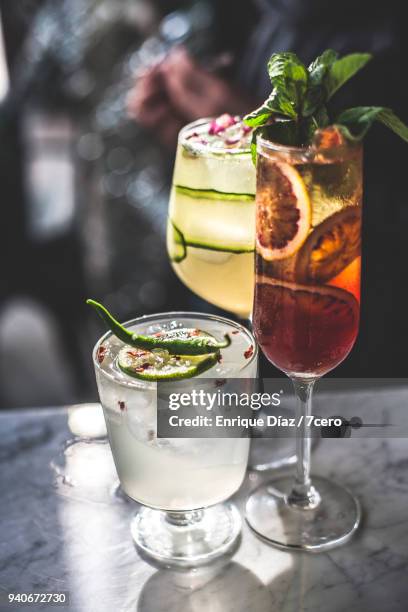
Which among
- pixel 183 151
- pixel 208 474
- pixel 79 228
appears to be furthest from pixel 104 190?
pixel 208 474

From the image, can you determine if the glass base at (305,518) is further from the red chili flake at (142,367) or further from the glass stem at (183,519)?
the red chili flake at (142,367)

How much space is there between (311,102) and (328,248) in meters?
0.17

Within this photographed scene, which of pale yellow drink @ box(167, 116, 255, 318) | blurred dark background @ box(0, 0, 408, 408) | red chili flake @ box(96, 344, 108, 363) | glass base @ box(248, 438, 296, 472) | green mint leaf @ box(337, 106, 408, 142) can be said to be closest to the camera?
green mint leaf @ box(337, 106, 408, 142)

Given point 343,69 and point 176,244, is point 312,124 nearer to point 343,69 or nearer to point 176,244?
point 343,69

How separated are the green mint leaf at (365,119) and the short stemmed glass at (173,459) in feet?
0.95

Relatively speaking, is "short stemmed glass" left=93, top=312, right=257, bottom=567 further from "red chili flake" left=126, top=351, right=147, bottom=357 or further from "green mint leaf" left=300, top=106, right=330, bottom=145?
"green mint leaf" left=300, top=106, right=330, bottom=145

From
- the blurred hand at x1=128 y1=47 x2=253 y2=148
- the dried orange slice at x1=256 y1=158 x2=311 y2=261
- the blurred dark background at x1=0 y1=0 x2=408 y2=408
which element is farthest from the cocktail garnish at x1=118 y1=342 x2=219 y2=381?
the blurred hand at x1=128 y1=47 x2=253 y2=148

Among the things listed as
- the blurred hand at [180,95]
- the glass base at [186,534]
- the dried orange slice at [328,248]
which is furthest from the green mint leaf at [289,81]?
the blurred hand at [180,95]

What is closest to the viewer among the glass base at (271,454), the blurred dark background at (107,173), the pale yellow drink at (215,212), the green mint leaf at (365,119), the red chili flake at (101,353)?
the green mint leaf at (365,119)

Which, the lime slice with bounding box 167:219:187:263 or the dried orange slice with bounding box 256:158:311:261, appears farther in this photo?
the lime slice with bounding box 167:219:187:263

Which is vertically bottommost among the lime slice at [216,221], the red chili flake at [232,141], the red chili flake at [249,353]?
the red chili flake at [249,353]

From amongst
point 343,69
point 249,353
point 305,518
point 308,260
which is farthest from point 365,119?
point 305,518

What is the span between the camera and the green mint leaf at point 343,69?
0.87 m

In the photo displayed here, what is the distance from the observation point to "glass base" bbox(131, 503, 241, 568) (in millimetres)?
1012
